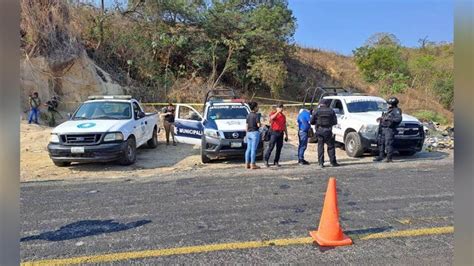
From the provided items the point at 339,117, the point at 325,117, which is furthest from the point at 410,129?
the point at 325,117

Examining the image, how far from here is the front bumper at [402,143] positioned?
34.4ft

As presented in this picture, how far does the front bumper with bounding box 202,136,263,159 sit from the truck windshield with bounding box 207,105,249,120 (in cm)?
Result: 100

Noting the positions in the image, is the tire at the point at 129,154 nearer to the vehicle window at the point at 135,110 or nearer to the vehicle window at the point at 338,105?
the vehicle window at the point at 135,110

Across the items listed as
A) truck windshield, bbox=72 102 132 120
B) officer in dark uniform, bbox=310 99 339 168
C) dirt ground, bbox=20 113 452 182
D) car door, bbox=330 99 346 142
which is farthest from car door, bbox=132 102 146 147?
car door, bbox=330 99 346 142

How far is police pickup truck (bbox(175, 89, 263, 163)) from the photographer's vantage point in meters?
9.75

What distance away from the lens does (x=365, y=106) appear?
1172 cm

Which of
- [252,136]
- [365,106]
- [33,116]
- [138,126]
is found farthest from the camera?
[33,116]

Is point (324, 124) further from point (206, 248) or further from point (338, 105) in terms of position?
point (206, 248)

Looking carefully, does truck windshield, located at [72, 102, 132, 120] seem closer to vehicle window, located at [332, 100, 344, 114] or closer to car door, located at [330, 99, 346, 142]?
car door, located at [330, 99, 346, 142]

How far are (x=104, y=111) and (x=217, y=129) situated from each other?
305 cm

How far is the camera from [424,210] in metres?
5.49

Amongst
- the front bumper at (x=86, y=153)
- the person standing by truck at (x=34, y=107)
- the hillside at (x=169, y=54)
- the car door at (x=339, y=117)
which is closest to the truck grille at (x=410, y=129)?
the car door at (x=339, y=117)
